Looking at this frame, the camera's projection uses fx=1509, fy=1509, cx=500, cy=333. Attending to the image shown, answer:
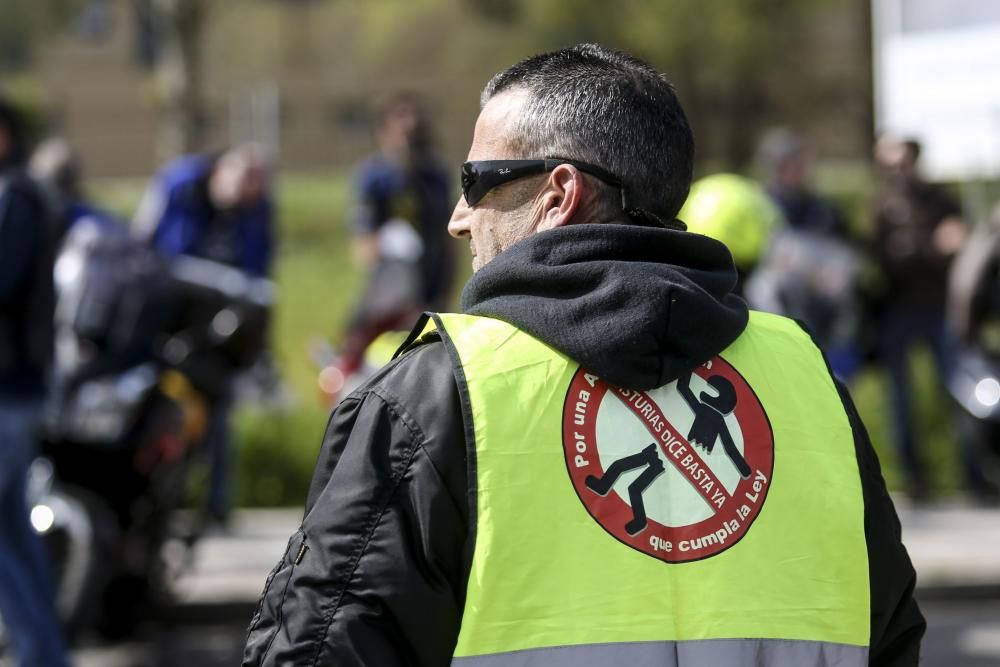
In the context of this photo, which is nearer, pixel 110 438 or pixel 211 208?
pixel 110 438

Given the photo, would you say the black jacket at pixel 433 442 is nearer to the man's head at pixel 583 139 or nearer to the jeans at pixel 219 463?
the man's head at pixel 583 139

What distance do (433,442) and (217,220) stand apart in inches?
253

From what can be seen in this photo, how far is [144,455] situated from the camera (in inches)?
228

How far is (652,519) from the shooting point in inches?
71.3

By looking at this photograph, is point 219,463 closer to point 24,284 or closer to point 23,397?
point 23,397

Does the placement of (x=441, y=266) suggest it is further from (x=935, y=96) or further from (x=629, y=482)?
(x=629, y=482)

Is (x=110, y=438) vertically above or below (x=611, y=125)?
below

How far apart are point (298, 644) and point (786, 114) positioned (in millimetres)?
19175

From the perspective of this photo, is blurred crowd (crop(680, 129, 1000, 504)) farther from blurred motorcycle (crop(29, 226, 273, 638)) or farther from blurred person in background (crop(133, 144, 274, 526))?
blurred motorcycle (crop(29, 226, 273, 638))

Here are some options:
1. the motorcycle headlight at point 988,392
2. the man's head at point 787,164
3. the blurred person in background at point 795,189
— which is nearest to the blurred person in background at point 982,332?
the motorcycle headlight at point 988,392

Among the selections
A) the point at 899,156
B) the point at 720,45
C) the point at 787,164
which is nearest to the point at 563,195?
the point at 787,164

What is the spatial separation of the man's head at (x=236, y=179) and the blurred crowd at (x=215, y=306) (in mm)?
12

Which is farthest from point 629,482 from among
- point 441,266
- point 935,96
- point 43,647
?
point 935,96

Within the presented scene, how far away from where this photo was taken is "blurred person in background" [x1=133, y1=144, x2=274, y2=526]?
784cm
